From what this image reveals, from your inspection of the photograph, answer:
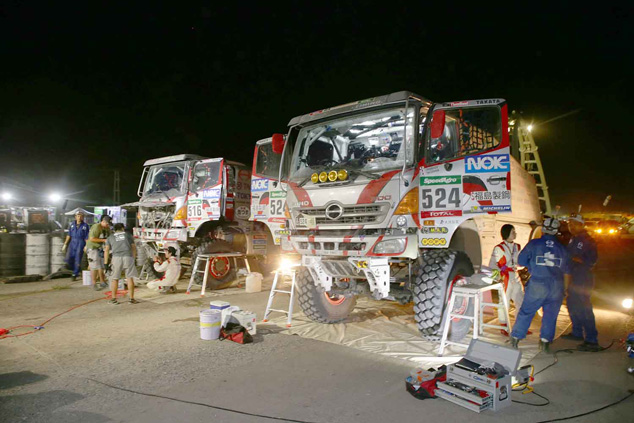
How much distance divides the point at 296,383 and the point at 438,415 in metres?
1.40

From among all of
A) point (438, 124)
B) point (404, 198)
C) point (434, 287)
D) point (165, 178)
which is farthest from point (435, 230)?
point (165, 178)

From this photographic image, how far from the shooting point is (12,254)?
1116cm

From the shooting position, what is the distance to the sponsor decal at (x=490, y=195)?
16.3 ft

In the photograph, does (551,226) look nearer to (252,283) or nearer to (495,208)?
(495,208)

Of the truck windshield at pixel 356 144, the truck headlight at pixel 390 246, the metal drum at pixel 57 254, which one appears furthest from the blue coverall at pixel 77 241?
the truck headlight at pixel 390 246

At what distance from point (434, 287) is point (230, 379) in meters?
2.72

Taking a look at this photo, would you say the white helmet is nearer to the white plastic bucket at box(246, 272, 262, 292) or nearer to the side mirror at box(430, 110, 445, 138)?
the side mirror at box(430, 110, 445, 138)

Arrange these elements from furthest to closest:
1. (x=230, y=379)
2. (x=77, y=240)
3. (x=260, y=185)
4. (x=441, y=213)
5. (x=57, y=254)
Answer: (x=57, y=254)
(x=77, y=240)
(x=260, y=185)
(x=441, y=213)
(x=230, y=379)

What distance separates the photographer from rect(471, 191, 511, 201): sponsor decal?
4.98m

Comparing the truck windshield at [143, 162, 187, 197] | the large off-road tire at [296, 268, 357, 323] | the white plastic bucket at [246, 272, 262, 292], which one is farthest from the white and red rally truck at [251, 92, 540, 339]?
the truck windshield at [143, 162, 187, 197]

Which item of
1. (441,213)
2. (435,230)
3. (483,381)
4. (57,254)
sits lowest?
(483,381)

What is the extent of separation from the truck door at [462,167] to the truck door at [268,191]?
2.62m

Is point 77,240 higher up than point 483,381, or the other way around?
point 77,240

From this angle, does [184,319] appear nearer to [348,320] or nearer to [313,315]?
[313,315]
